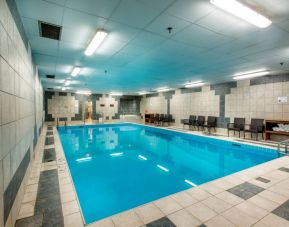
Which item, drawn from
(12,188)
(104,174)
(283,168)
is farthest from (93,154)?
(283,168)

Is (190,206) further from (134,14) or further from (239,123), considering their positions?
(239,123)

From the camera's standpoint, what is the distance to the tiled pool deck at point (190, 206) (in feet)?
6.35

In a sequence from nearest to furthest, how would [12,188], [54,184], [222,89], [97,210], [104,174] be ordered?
[12,188] < [97,210] < [54,184] < [104,174] < [222,89]

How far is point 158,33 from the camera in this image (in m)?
3.18

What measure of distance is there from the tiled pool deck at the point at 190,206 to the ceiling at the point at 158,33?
2.81 m

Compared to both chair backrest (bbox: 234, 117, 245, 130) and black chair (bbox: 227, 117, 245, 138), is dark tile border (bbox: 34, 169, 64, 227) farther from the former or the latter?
chair backrest (bbox: 234, 117, 245, 130)

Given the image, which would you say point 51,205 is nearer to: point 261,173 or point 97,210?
point 97,210

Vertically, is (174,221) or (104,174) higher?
(174,221)

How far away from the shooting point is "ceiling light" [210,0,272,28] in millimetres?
2156

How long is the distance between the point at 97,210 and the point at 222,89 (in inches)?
345

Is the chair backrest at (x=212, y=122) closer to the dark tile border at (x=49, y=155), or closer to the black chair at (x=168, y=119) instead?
the black chair at (x=168, y=119)

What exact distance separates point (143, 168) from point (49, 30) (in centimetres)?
382

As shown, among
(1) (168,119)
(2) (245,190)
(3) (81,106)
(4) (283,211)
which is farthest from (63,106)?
(4) (283,211)

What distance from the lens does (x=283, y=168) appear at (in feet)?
12.3
